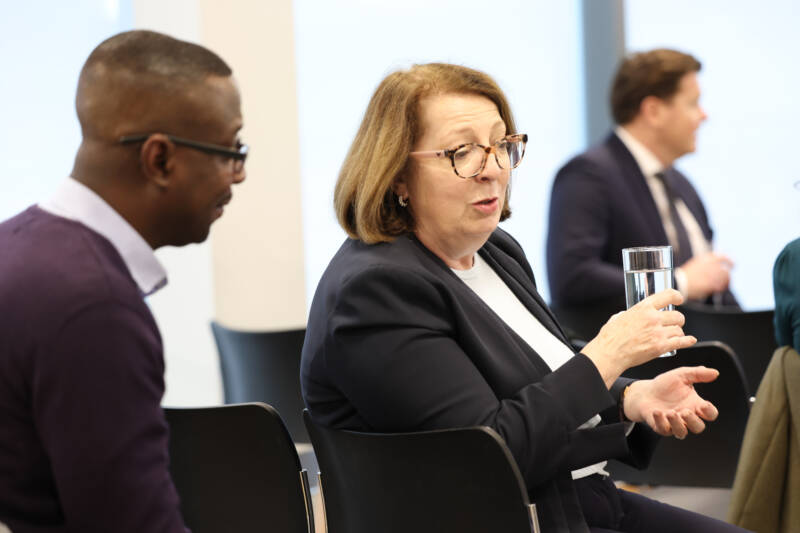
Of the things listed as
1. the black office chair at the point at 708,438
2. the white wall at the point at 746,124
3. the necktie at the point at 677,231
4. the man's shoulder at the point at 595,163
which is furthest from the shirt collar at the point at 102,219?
the white wall at the point at 746,124

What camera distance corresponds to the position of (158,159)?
1.17 m

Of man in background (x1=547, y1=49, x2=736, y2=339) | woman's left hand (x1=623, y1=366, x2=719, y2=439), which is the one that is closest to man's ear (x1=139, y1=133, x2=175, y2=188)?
woman's left hand (x1=623, y1=366, x2=719, y2=439)

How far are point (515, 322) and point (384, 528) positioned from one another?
1.69 feet

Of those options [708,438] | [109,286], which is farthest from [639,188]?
[109,286]

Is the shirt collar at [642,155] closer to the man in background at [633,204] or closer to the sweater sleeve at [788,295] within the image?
the man in background at [633,204]

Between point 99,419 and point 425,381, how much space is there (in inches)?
27.1

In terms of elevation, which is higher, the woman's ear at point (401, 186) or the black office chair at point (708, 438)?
the woman's ear at point (401, 186)

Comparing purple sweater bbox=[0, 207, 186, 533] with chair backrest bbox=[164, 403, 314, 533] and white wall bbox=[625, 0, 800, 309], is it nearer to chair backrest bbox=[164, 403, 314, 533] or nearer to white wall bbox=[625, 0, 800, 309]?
chair backrest bbox=[164, 403, 314, 533]

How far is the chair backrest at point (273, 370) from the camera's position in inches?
114

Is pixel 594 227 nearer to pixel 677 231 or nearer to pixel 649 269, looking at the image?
pixel 677 231

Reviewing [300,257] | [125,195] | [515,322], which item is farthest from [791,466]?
[300,257]

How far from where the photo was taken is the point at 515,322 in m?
1.97

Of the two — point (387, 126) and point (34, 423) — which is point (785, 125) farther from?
Answer: point (34, 423)

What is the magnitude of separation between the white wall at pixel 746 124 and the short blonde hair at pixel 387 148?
4.04 meters
